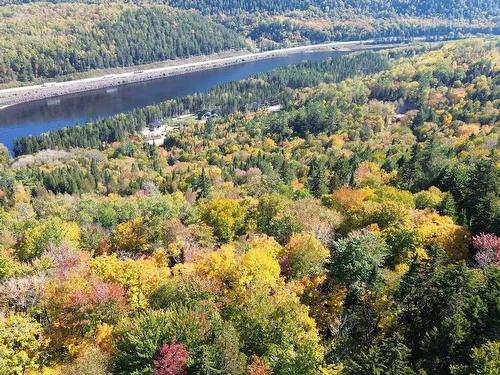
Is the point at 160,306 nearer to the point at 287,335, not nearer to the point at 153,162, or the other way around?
the point at 287,335

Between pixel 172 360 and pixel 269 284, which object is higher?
pixel 172 360

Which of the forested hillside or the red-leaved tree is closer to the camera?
the red-leaved tree

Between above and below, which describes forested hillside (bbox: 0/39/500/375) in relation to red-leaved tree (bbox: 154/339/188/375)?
below

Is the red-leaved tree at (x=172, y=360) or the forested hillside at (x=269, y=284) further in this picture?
the forested hillside at (x=269, y=284)

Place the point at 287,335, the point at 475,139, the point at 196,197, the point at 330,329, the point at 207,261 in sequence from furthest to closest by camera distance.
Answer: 1. the point at 475,139
2. the point at 196,197
3. the point at 207,261
4. the point at 330,329
5. the point at 287,335

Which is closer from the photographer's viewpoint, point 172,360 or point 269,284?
point 172,360

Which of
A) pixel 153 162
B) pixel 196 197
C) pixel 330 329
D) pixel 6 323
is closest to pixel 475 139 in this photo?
pixel 196 197

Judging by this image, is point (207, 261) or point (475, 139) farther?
point (475, 139)

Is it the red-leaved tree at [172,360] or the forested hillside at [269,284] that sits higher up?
the red-leaved tree at [172,360]
